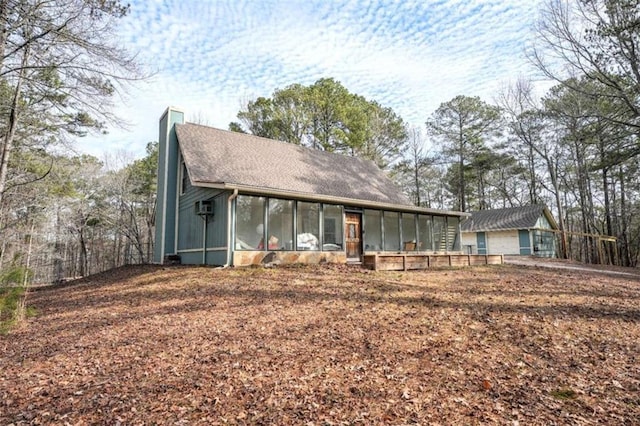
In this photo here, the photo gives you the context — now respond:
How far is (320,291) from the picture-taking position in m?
6.57

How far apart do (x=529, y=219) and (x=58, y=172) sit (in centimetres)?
2674

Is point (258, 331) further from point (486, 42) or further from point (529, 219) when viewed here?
point (529, 219)

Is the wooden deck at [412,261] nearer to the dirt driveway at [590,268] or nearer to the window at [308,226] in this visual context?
the window at [308,226]

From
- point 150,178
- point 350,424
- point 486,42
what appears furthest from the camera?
point 150,178

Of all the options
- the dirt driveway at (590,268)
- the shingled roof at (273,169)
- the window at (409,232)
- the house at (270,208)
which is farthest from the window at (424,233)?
the dirt driveway at (590,268)

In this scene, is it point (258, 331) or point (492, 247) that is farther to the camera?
point (492, 247)

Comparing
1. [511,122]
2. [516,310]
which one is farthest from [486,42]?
[511,122]

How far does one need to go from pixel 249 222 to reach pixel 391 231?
20.0ft

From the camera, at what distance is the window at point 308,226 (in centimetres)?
1059

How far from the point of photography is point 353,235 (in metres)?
12.2

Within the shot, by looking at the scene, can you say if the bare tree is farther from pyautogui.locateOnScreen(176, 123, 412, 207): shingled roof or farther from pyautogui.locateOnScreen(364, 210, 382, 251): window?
pyautogui.locateOnScreen(364, 210, 382, 251): window

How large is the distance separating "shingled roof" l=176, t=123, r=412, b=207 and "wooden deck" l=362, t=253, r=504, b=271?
2560mm

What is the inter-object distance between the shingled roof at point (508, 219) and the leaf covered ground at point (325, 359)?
1868 centimetres

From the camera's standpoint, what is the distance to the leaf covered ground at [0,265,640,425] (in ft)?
8.90
